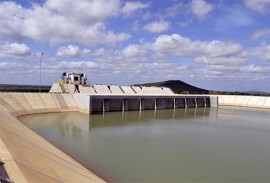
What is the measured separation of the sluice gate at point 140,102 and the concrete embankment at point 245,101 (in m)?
9.04

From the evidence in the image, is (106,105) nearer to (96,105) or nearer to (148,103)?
(96,105)

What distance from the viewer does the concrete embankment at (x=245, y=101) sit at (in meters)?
86.6

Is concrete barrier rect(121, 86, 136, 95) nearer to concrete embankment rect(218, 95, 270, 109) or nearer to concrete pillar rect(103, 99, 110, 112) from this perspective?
concrete pillar rect(103, 99, 110, 112)

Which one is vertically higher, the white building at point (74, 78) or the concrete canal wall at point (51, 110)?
the white building at point (74, 78)

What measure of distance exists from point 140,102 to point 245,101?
41662 mm

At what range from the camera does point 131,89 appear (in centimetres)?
8094

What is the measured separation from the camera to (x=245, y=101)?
8938 cm

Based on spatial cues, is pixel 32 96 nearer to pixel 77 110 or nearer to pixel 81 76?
pixel 77 110

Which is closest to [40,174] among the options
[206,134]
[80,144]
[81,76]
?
[80,144]

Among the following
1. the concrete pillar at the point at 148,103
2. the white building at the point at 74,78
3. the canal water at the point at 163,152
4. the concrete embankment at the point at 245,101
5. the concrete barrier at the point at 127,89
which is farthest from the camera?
the concrete embankment at the point at 245,101

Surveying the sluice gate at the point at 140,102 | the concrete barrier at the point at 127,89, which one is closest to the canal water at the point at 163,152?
the sluice gate at the point at 140,102

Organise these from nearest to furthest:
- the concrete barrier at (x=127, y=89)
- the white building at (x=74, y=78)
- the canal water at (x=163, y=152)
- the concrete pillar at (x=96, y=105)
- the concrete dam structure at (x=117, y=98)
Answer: the canal water at (x=163, y=152), the concrete pillar at (x=96, y=105), the concrete dam structure at (x=117, y=98), the white building at (x=74, y=78), the concrete barrier at (x=127, y=89)

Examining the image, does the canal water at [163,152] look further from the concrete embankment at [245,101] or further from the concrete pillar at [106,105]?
the concrete embankment at [245,101]

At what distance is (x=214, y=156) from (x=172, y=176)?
277 inches
